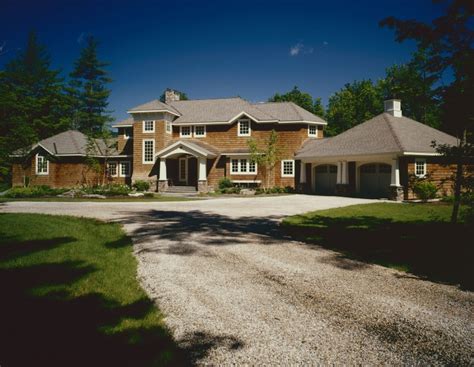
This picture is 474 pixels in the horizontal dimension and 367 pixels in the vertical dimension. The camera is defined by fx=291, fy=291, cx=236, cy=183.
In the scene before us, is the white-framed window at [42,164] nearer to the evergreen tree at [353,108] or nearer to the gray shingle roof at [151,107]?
the gray shingle roof at [151,107]

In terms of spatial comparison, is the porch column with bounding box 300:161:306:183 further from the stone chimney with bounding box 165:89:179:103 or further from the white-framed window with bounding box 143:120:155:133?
the stone chimney with bounding box 165:89:179:103

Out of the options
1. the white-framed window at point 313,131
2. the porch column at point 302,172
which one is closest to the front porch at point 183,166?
the porch column at point 302,172

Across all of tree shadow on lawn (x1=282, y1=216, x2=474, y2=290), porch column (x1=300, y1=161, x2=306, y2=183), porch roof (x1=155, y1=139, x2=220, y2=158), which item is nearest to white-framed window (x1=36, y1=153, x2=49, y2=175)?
porch roof (x1=155, y1=139, x2=220, y2=158)

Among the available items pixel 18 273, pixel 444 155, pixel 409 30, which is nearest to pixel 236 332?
pixel 18 273

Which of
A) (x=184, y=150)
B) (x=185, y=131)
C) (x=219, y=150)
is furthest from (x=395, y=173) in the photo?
(x=185, y=131)

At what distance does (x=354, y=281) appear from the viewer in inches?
207

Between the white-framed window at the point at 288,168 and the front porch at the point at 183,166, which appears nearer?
the front porch at the point at 183,166

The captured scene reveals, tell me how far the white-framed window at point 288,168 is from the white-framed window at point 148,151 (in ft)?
43.3

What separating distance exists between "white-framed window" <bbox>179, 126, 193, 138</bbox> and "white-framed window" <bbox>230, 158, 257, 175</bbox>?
599 centimetres

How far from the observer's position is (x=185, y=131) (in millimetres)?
31375

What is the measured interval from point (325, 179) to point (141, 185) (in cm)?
1726

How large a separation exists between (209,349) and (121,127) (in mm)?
32981

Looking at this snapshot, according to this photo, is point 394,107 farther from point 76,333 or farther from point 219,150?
point 76,333

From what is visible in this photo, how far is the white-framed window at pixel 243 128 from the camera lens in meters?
29.6
